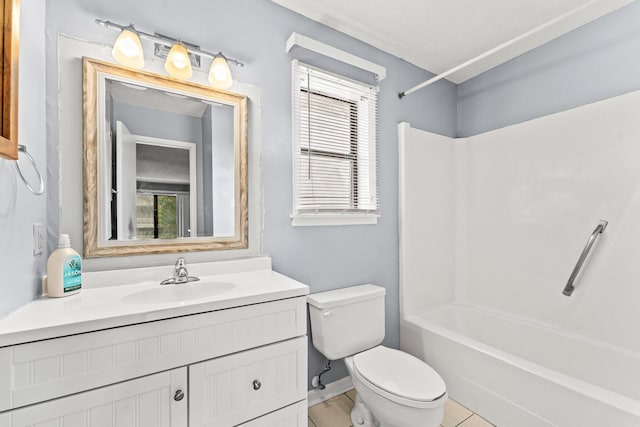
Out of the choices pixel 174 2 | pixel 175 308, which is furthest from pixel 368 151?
pixel 175 308

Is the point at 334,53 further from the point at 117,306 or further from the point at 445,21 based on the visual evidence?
the point at 117,306

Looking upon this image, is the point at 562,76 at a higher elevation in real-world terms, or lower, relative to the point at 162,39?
higher

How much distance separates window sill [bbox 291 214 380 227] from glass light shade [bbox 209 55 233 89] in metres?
→ 0.80

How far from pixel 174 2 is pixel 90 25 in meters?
0.39

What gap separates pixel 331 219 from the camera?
6.09ft

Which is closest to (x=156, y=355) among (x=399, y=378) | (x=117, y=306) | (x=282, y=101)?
(x=117, y=306)

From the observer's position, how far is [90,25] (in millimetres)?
1205

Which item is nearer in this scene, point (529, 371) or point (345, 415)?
point (529, 371)

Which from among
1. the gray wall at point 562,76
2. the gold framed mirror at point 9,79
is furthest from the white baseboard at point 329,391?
the gray wall at point 562,76

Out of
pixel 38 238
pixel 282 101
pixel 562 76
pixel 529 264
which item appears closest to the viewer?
pixel 38 238

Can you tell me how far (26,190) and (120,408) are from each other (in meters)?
0.78

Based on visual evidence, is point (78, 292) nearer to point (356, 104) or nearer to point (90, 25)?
point (90, 25)

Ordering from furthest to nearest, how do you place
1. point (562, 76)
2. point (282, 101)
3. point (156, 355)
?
point (562, 76), point (282, 101), point (156, 355)

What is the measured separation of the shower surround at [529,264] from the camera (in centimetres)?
158
